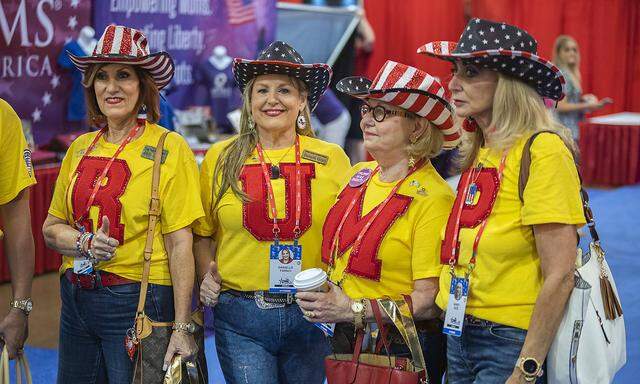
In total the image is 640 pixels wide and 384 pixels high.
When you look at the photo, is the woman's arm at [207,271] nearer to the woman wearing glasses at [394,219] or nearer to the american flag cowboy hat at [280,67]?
the woman wearing glasses at [394,219]

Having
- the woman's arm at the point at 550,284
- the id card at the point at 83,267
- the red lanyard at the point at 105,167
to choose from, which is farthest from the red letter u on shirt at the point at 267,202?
the woman's arm at the point at 550,284

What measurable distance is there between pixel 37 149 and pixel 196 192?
13.5ft

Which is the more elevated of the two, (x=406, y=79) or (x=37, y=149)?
(x=406, y=79)

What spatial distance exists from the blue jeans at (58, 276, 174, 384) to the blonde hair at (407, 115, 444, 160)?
883mm

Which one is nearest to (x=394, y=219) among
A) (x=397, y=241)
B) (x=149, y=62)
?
(x=397, y=241)

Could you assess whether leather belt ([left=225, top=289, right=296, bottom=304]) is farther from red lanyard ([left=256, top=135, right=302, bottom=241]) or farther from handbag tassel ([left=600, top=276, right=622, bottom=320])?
handbag tassel ([left=600, top=276, right=622, bottom=320])

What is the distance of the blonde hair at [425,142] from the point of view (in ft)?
8.84

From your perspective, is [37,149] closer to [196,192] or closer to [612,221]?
[196,192]

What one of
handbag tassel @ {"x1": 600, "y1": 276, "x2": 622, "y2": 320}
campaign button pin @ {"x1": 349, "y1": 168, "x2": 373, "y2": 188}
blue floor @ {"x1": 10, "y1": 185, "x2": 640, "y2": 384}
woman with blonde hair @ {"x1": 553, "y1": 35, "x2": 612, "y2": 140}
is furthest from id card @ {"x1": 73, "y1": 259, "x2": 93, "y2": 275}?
woman with blonde hair @ {"x1": 553, "y1": 35, "x2": 612, "y2": 140}

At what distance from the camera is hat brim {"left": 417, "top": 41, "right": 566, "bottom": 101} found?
235 cm

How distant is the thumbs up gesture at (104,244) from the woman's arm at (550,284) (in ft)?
3.96

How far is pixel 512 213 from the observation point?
235cm

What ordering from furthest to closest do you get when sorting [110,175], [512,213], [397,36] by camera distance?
[397,36], [110,175], [512,213]

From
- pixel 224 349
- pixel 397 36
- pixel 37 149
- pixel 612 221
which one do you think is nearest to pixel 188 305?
pixel 224 349
